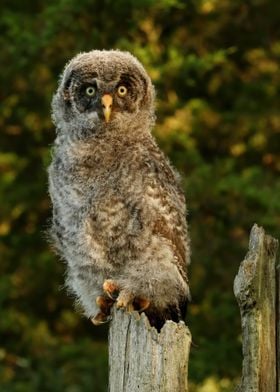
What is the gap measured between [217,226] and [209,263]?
0.30 meters

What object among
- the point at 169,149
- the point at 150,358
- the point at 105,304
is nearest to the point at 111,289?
the point at 105,304

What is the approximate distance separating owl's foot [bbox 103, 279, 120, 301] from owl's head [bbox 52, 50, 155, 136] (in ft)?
2.20

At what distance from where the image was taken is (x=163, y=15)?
7.48m

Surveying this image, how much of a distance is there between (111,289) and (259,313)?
1.39 meters

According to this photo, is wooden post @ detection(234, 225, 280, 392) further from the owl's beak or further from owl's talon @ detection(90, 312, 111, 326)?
the owl's beak

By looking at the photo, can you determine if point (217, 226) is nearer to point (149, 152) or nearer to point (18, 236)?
point (18, 236)

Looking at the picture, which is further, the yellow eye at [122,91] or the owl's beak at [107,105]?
the yellow eye at [122,91]

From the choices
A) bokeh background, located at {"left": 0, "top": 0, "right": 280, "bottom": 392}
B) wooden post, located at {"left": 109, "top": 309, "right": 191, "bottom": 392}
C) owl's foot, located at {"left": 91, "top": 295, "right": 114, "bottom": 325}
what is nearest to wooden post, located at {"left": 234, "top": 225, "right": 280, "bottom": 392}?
wooden post, located at {"left": 109, "top": 309, "right": 191, "bottom": 392}

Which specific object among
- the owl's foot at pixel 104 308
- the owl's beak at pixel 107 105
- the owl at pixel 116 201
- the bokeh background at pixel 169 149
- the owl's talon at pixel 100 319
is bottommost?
the owl's talon at pixel 100 319

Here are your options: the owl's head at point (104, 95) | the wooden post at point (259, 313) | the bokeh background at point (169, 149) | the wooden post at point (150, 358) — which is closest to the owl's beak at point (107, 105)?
the owl's head at point (104, 95)

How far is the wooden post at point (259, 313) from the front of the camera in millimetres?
2586

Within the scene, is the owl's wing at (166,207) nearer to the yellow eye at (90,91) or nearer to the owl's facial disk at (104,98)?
the owl's facial disk at (104,98)

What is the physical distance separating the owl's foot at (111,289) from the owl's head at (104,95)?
669mm

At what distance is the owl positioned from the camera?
4.00 metres
